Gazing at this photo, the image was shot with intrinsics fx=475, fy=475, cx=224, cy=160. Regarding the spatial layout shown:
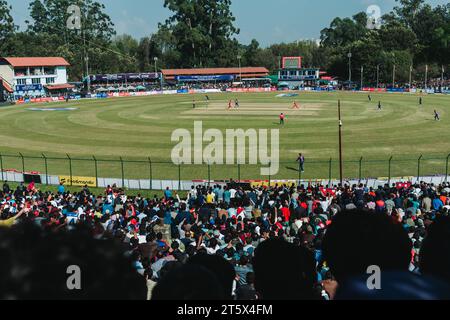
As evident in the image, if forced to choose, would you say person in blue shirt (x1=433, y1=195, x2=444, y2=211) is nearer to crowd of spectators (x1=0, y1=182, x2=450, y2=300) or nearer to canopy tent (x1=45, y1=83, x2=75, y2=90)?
crowd of spectators (x1=0, y1=182, x2=450, y2=300)

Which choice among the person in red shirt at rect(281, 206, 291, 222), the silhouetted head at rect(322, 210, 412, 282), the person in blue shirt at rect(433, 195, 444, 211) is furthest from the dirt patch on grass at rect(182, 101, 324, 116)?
the silhouetted head at rect(322, 210, 412, 282)

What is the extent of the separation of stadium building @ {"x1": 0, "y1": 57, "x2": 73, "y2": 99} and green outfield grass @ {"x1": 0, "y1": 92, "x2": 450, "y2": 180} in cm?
3705

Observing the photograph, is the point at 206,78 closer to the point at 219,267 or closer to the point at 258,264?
the point at 219,267

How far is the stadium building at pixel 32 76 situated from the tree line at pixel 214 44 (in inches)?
362

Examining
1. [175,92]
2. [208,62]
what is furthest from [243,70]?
[175,92]

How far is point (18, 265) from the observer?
6.84 ft

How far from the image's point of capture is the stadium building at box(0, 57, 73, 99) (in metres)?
112

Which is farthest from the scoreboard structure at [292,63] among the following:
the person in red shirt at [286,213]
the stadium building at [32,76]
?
the person in red shirt at [286,213]

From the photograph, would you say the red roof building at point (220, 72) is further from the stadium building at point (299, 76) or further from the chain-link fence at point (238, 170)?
the chain-link fence at point (238, 170)

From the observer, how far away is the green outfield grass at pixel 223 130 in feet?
113

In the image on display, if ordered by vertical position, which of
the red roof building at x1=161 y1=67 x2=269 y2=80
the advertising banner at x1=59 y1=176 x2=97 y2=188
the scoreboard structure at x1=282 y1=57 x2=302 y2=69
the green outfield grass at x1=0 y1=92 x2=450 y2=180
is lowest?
the advertising banner at x1=59 y1=176 x2=97 y2=188

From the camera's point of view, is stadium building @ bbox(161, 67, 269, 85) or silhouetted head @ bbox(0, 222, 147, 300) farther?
stadium building @ bbox(161, 67, 269, 85)

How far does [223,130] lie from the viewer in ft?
170

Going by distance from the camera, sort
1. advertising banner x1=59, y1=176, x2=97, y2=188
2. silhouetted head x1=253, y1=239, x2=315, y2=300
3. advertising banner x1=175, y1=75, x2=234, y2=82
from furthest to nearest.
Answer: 1. advertising banner x1=175, y1=75, x2=234, y2=82
2. advertising banner x1=59, y1=176, x2=97, y2=188
3. silhouetted head x1=253, y1=239, x2=315, y2=300
